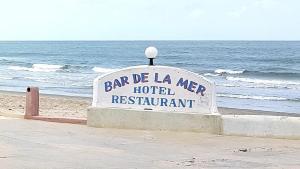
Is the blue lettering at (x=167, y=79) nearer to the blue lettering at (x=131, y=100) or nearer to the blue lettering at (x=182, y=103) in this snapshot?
the blue lettering at (x=182, y=103)

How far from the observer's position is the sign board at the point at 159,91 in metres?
9.89

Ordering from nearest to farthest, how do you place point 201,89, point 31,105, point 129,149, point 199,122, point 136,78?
1. point 129,149
2. point 199,122
3. point 201,89
4. point 136,78
5. point 31,105

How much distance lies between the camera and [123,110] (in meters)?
10.1

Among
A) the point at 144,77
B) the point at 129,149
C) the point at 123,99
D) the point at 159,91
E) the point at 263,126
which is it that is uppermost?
the point at 144,77

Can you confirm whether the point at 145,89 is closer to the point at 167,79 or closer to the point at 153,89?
the point at 153,89

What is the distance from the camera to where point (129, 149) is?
27.3 feet

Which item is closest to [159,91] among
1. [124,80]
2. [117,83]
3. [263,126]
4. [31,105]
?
[124,80]

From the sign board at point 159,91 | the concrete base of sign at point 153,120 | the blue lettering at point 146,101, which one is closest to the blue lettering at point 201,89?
the sign board at point 159,91

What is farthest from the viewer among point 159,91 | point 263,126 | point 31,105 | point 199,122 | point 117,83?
point 31,105

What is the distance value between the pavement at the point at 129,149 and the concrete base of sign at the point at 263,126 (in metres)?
0.16

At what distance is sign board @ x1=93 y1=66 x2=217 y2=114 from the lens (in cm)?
989

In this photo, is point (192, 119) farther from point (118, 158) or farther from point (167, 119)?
point (118, 158)

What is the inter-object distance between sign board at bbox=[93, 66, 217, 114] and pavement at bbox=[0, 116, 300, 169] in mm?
502

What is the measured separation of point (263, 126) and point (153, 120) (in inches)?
74.7
